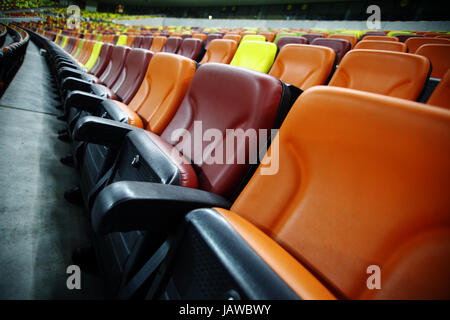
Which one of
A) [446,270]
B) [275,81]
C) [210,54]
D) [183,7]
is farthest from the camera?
[183,7]

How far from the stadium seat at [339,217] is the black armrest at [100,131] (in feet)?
1.52

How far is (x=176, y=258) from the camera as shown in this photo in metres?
0.42

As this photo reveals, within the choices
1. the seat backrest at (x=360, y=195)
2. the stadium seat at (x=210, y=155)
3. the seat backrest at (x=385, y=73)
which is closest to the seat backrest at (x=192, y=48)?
the seat backrest at (x=385, y=73)

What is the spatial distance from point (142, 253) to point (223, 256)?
262 millimetres

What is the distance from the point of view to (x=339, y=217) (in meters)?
0.39

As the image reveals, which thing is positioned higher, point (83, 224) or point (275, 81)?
point (275, 81)

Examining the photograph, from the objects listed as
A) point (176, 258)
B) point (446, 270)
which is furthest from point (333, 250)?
point (176, 258)

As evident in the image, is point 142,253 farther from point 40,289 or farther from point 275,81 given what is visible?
point 275,81

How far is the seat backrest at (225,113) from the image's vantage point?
56 cm

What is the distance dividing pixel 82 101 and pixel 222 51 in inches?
62.8

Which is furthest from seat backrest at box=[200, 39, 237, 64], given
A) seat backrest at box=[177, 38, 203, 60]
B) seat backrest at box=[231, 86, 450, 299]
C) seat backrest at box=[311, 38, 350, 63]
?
seat backrest at box=[231, 86, 450, 299]

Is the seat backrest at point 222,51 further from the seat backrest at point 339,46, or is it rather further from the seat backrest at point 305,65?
the seat backrest at point 339,46

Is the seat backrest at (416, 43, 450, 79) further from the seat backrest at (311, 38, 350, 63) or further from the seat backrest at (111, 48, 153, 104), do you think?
the seat backrest at (111, 48, 153, 104)

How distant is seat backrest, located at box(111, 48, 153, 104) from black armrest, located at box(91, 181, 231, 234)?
114 cm
